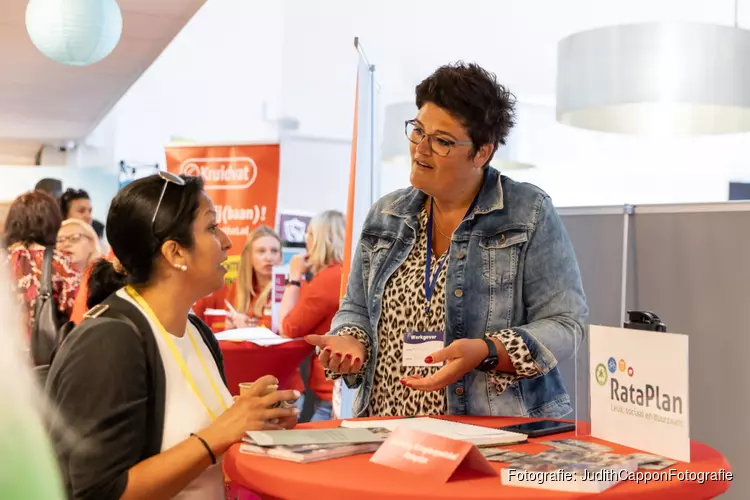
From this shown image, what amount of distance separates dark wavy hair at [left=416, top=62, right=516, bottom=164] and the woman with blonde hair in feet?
12.3

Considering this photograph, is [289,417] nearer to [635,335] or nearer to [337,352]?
[337,352]

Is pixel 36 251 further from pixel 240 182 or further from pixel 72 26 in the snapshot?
pixel 240 182

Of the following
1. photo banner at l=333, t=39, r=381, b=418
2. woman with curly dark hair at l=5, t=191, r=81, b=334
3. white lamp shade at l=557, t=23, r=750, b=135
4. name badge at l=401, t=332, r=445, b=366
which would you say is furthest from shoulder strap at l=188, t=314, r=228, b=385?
woman with curly dark hair at l=5, t=191, r=81, b=334

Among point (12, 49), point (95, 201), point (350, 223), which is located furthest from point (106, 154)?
point (350, 223)

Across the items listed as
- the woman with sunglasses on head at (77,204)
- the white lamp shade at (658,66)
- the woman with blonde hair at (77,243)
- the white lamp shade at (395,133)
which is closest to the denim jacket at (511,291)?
the white lamp shade at (658,66)

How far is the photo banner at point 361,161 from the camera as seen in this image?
4.09 m

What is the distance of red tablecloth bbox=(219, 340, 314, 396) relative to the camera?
4418 millimetres

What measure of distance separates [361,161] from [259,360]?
4.07 ft

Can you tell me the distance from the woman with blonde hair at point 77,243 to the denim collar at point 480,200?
3505 millimetres

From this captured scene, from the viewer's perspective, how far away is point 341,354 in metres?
2.02

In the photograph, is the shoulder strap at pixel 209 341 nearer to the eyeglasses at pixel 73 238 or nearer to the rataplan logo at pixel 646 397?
the rataplan logo at pixel 646 397

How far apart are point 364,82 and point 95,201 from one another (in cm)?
1048

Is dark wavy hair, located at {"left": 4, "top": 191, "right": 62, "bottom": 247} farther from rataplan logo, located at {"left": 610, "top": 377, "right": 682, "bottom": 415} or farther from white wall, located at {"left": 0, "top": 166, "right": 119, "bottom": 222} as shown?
white wall, located at {"left": 0, "top": 166, "right": 119, "bottom": 222}

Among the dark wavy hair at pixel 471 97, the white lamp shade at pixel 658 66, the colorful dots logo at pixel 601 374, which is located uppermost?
the white lamp shade at pixel 658 66
